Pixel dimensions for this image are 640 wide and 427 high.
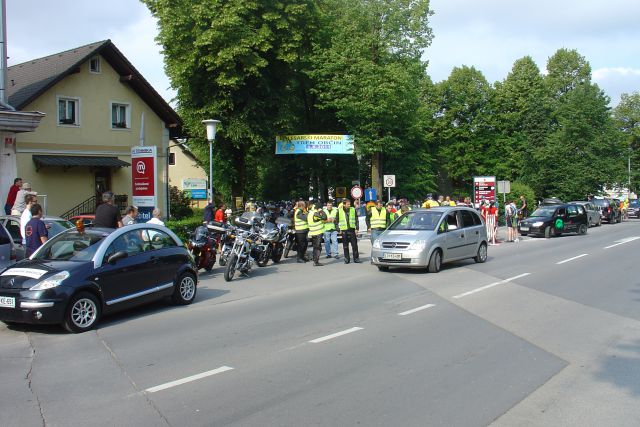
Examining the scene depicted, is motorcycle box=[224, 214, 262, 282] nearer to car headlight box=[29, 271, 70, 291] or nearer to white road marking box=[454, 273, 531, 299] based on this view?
white road marking box=[454, 273, 531, 299]

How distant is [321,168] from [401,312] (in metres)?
31.1

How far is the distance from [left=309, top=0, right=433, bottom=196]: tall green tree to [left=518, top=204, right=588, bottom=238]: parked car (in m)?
9.95

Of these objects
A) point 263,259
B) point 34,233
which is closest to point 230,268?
point 263,259

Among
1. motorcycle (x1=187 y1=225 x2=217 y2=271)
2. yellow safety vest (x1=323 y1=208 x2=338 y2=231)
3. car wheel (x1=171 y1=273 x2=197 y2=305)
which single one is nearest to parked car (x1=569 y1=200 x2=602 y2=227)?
yellow safety vest (x1=323 y1=208 x2=338 y2=231)

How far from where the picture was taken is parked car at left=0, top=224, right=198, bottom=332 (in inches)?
326

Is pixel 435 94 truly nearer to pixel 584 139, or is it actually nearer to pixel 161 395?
pixel 584 139

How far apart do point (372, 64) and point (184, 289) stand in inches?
1066

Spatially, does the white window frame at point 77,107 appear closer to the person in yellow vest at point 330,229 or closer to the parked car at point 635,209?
the person in yellow vest at point 330,229

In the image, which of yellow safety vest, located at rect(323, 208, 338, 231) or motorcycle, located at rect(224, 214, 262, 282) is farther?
yellow safety vest, located at rect(323, 208, 338, 231)

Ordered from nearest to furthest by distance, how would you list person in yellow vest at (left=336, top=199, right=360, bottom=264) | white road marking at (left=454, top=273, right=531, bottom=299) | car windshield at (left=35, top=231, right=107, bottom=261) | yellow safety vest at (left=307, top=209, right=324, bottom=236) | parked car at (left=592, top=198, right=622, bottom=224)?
car windshield at (left=35, top=231, right=107, bottom=261)
white road marking at (left=454, top=273, right=531, bottom=299)
yellow safety vest at (left=307, top=209, right=324, bottom=236)
person in yellow vest at (left=336, top=199, right=360, bottom=264)
parked car at (left=592, top=198, right=622, bottom=224)

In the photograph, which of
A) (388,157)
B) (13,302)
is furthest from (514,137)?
(13,302)

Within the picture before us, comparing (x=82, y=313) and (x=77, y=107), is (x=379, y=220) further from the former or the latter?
(x=77, y=107)

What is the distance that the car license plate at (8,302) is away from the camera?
8.27m

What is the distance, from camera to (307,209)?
61.7ft
